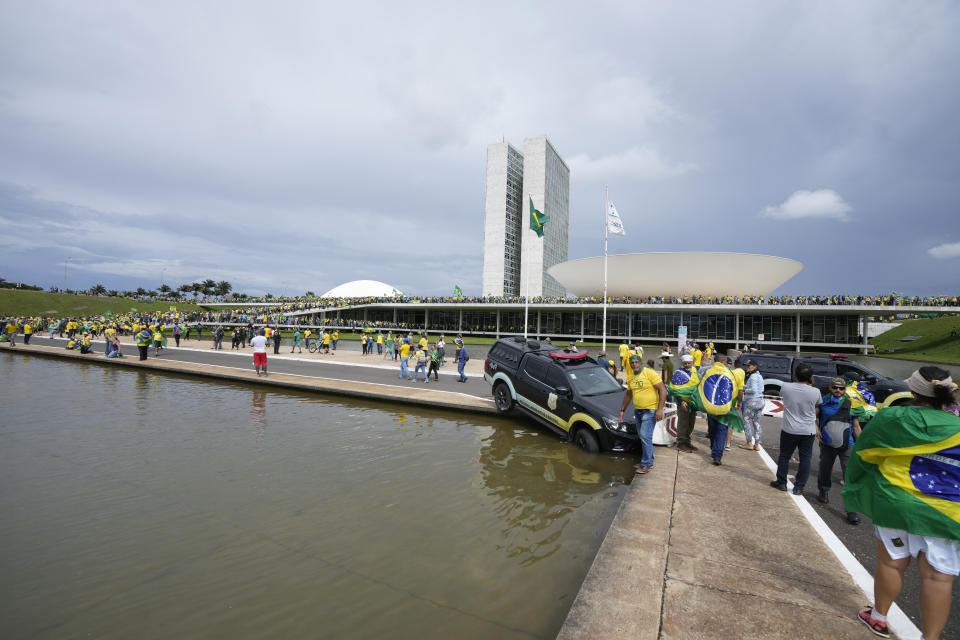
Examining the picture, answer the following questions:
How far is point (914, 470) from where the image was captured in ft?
9.35

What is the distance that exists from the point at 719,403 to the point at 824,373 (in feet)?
29.2

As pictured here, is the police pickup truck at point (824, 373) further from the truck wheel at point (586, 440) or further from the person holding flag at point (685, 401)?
the truck wheel at point (586, 440)

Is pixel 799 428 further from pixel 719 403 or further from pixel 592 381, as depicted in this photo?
pixel 592 381

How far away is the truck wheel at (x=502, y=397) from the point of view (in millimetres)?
10391

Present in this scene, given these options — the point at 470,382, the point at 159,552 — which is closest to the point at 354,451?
the point at 159,552

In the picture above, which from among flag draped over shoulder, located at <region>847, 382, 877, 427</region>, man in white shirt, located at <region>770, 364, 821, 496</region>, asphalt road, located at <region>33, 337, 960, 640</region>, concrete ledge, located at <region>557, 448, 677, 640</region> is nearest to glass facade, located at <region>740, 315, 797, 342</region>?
asphalt road, located at <region>33, 337, 960, 640</region>

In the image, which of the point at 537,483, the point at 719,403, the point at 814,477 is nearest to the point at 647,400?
the point at 719,403

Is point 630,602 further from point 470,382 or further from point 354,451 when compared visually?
point 470,382

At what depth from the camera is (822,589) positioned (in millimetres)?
3484

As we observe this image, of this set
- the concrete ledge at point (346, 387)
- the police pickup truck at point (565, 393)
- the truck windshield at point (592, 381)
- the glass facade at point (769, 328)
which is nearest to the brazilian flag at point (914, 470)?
the police pickup truck at point (565, 393)

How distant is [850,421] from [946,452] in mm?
3785

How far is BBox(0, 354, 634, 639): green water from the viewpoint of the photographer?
11.6 feet

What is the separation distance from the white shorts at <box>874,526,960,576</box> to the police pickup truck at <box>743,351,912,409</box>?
8.85m

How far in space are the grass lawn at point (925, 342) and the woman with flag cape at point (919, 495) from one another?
39.8 meters
